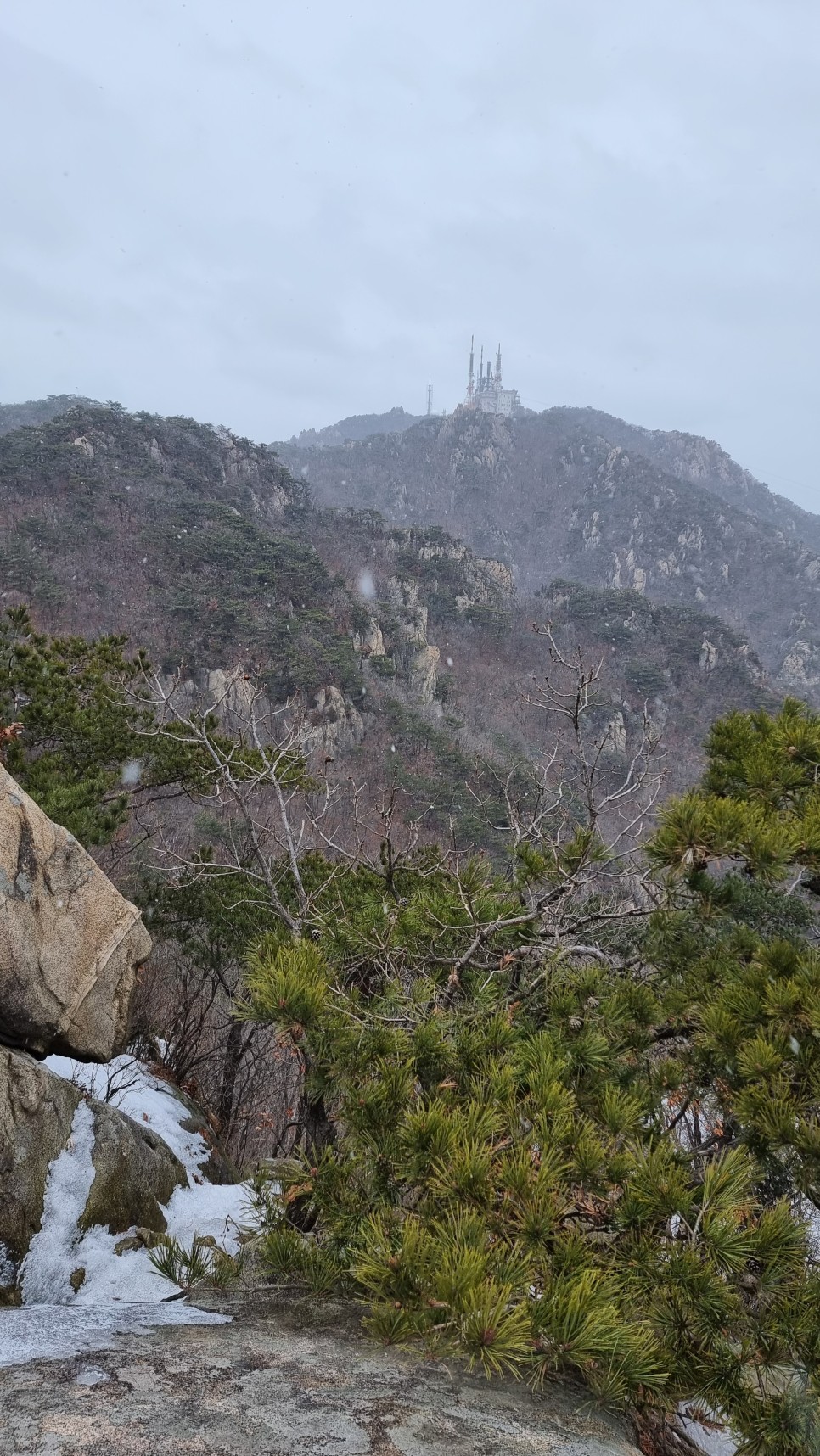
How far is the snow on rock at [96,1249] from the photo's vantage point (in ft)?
6.36

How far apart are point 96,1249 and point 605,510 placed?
299ft

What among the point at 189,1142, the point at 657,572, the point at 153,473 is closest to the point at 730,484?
the point at 657,572

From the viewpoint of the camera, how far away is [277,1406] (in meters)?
1.47

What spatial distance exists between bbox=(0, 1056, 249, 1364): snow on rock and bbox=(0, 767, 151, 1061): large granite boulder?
1.52 ft

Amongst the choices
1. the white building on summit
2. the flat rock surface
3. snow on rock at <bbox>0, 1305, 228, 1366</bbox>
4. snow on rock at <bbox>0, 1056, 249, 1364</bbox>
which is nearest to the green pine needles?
the flat rock surface

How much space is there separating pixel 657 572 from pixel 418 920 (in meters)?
79.2

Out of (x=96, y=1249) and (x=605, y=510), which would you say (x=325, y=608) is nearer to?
(x=96, y=1249)

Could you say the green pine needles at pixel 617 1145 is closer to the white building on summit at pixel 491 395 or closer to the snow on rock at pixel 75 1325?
the snow on rock at pixel 75 1325

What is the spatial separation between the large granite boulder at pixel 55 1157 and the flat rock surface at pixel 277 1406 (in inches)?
68.0

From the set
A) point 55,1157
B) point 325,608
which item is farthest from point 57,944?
point 325,608

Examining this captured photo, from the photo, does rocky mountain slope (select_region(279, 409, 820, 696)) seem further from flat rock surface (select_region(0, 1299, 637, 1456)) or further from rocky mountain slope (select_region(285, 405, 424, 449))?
flat rock surface (select_region(0, 1299, 637, 1456))

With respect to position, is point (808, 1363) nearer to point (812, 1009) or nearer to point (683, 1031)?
point (812, 1009)

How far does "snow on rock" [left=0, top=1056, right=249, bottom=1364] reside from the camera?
1.94m

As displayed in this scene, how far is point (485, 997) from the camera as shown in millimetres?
2346
